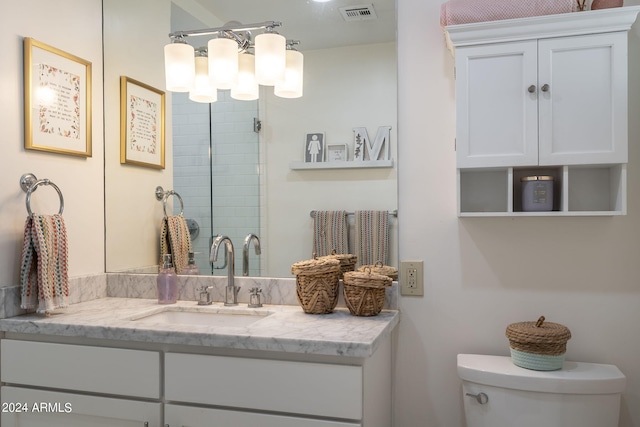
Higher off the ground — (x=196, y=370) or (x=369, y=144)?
(x=369, y=144)

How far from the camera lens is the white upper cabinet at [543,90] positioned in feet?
4.95

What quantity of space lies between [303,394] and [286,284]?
576 millimetres

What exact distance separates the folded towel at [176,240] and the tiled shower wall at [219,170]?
44mm

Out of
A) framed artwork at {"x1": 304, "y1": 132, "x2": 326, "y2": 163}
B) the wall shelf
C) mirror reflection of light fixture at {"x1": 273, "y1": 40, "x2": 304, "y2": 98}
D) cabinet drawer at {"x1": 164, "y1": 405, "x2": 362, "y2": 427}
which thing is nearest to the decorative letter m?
the wall shelf

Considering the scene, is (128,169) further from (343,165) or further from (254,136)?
(343,165)

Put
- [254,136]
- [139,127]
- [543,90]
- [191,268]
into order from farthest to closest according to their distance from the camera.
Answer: [139,127], [191,268], [254,136], [543,90]

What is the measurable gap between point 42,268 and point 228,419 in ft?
2.79

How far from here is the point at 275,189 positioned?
1.99m

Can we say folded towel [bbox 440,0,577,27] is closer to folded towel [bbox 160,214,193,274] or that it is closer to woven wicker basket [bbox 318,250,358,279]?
woven wicker basket [bbox 318,250,358,279]

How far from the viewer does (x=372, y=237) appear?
6.18 feet

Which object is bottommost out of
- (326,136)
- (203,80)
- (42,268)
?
(42,268)

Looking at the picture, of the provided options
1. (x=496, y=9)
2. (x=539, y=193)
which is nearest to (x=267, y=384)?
(x=539, y=193)

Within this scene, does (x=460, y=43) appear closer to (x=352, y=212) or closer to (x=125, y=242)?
(x=352, y=212)

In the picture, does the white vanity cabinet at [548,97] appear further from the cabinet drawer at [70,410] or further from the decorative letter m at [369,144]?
the cabinet drawer at [70,410]
